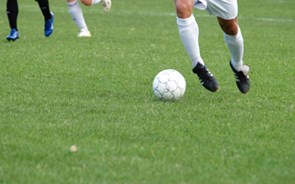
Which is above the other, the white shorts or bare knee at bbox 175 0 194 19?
bare knee at bbox 175 0 194 19

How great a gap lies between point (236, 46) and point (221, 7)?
606 millimetres

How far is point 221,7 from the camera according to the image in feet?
23.6

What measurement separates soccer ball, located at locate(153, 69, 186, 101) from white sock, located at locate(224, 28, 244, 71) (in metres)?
0.69

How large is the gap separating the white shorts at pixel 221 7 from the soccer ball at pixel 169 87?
0.71 meters

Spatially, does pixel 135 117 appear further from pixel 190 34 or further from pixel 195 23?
pixel 195 23

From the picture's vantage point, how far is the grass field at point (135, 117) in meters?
4.68

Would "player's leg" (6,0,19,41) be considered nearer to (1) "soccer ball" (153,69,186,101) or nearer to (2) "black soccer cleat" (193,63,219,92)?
(1) "soccer ball" (153,69,186,101)

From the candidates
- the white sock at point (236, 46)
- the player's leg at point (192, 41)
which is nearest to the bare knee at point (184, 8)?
the player's leg at point (192, 41)

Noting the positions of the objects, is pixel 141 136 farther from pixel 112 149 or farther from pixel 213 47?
pixel 213 47

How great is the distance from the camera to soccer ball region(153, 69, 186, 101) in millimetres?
7184

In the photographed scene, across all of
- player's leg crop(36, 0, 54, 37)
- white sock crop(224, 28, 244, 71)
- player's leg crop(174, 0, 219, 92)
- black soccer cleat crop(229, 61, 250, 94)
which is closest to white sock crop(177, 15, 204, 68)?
player's leg crop(174, 0, 219, 92)

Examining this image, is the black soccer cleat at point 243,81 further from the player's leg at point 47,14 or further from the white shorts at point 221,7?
the player's leg at point 47,14

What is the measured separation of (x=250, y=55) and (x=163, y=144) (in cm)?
644

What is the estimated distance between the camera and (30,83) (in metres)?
8.48
